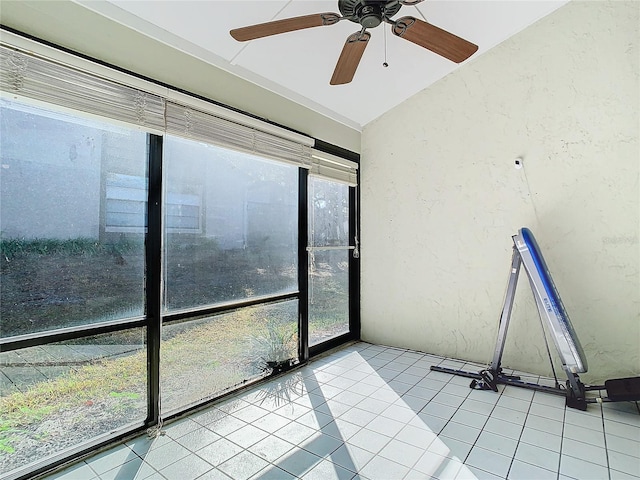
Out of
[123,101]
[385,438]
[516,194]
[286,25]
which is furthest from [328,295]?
[286,25]

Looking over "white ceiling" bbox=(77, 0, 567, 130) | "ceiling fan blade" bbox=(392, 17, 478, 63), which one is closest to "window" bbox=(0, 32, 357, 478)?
"white ceiling" bbox=(77, 0, 567, 130)

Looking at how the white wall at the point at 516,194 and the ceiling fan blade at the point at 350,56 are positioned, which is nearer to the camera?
the ceiling fan blade at the point at 350,56

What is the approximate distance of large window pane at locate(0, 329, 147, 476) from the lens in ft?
5.66

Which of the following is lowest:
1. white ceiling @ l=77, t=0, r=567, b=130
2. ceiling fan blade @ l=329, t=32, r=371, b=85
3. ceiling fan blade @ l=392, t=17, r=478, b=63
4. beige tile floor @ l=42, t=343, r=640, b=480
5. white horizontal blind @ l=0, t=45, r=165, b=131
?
beige tile floor @ l=42, t=343, r=640, b=480

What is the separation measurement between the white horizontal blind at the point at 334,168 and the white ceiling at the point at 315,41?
18.5 inches

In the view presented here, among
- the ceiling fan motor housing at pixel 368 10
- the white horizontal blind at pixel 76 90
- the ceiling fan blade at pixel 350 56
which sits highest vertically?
the ceiling fan motor housing at pixel 368 10

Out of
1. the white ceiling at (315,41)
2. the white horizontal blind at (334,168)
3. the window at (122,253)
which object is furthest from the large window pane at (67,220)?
the white horizontal blind at (334,168)

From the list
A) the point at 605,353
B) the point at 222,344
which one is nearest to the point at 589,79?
the point at 605,353

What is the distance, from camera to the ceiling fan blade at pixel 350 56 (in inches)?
70.1

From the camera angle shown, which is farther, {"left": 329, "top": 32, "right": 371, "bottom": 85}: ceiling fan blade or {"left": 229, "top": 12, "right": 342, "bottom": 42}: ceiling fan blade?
{"left": 329, "top": 32, "right": 371, "bottom": 85}: ceiling fan blade

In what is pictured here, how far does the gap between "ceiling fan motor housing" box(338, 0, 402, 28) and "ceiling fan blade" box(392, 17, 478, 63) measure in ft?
0.22

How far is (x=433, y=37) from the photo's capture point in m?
1.77

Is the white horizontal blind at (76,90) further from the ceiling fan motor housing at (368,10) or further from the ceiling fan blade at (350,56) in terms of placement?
the ceiling fan motor housing at (368,10)

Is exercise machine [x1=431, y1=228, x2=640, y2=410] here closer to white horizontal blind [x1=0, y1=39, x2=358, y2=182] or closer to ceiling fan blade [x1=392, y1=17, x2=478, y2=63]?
ceiling fan blade [x1=392, y1=17, x2=478, y2=63]
